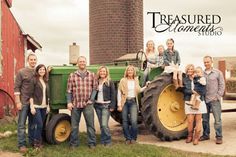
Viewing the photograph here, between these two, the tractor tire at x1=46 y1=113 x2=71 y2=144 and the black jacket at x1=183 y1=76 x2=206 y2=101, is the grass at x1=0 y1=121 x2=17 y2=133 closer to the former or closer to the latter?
the tractor tire at x1=46 y1=113 x2=71 y2=144

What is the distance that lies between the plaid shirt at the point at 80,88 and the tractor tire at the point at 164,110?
124 centimetres

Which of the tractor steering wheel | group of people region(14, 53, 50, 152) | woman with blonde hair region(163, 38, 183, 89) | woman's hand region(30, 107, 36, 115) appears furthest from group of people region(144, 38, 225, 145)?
woman's hand region(30, 107, 36, 115)

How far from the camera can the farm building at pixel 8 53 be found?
39.0 ft

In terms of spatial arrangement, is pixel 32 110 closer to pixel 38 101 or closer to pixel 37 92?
pixel 38 101

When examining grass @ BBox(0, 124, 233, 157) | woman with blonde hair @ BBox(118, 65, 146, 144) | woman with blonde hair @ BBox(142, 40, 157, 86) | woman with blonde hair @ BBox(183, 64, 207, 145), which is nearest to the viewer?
grass @ BBox(0, 124, 233, 157)

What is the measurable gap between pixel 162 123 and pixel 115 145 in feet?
4.03

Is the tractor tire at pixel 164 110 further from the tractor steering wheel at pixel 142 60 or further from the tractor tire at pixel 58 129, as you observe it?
the tractor tire at pixel 58 129

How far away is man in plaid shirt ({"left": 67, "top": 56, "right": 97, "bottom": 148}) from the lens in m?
7.62

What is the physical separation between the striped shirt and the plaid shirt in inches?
85.5

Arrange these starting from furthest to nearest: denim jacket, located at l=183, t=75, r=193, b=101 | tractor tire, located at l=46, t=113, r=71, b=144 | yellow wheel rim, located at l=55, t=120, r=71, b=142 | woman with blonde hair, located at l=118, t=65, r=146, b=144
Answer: denim jacket, located at l=183, t=75, r=193, b=101 < woman with blonde hair, located at l=118, t=65, r=146, b=144 < yellow wheel rim, located at l=55, t=120, r=71, b=142 < tractor tire, located at l=46, t=113, r=71, b=144

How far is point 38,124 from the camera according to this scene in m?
7.58

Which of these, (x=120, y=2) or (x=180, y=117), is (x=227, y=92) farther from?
(x=120, y=2)

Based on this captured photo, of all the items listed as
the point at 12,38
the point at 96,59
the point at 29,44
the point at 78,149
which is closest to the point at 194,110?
the point at 78,149

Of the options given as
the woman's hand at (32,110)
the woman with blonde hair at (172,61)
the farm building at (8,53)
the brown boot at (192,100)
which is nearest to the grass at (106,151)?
the woman's hand at (32,110)
